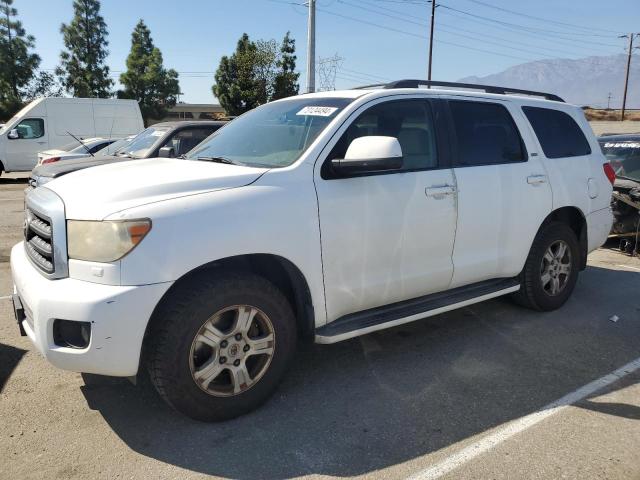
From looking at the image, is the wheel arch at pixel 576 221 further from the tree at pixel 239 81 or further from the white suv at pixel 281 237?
the tree at pixel 239 81

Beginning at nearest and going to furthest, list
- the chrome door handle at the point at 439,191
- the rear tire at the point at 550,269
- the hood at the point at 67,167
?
1. the chrome door handle at the point at 439,191
2. the rear tire at the point at 550,269
3. the hood at the point at 67,167

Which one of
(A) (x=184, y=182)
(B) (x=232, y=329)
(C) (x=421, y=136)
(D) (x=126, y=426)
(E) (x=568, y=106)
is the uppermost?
(E) (x=568, y=106)

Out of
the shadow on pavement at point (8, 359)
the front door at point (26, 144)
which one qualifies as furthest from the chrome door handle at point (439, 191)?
the front door at point (26, 144)

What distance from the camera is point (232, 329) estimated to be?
3.01 metres

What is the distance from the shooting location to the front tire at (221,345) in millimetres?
2807

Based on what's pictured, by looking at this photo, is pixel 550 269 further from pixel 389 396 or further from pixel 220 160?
pixel 220 160

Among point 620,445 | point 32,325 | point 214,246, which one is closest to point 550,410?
point 620,445

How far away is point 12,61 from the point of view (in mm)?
42688

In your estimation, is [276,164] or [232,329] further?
[276,164]

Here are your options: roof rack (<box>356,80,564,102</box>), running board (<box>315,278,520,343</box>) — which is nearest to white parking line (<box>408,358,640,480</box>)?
running board (<box>315,278,520,343</box>)

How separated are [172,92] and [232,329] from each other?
51.3m

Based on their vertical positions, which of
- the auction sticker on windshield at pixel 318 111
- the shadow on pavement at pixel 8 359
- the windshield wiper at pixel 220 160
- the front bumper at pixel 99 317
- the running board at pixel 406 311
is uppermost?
the auction sticker on windshield at pixel 318 111

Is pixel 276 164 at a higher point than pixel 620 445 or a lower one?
higher

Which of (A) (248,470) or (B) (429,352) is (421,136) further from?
(A) (248,470)
